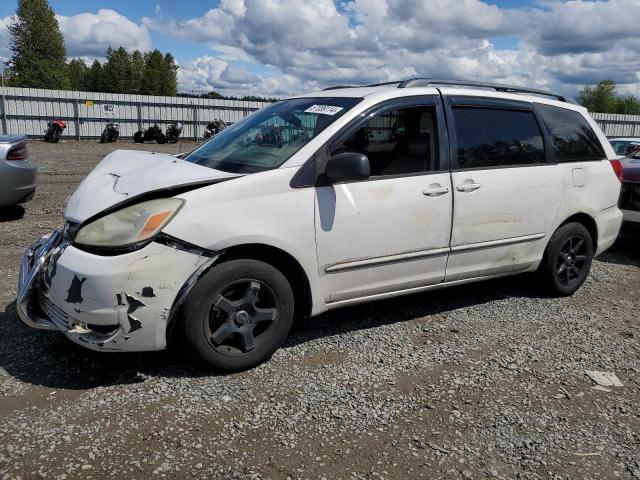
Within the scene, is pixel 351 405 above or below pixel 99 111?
below

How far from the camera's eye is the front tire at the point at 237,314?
3215 mm

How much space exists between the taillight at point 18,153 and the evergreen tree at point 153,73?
76.1m

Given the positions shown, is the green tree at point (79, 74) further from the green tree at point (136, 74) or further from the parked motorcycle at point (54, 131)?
the parked motorcycle at point (54, 131)

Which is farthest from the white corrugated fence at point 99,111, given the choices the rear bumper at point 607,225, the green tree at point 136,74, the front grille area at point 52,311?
the green tree at point 136,74

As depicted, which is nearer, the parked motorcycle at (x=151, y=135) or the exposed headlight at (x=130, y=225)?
the exposed headlight at (x=130, y=225)

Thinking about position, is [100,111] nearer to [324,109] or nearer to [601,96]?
[324,109]

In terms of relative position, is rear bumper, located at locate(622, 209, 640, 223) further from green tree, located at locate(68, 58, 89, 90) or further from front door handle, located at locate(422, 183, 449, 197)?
green tree, located at locate(68, 58, 89, 90)

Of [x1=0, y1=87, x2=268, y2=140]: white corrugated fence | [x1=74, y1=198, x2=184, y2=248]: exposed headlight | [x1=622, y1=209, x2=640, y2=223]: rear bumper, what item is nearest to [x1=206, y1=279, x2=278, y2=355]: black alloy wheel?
[x1=74, y1=198, x2=184, y2=248]: exposed headlight

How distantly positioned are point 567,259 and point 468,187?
1563 mm

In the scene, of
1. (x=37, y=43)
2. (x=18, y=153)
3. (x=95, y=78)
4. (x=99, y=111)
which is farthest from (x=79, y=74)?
(x=18, y=153)

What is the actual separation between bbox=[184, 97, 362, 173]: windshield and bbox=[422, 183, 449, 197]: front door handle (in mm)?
806

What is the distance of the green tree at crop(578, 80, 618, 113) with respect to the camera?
3243 inches

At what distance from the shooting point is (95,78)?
283 feet

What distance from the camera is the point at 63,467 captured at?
2514mm
